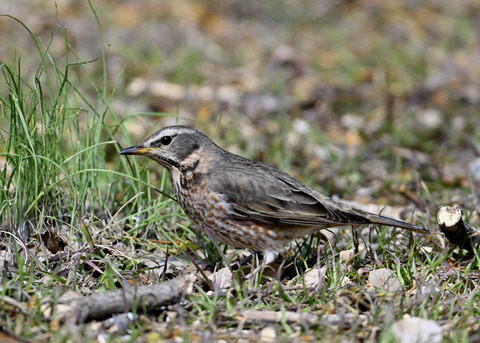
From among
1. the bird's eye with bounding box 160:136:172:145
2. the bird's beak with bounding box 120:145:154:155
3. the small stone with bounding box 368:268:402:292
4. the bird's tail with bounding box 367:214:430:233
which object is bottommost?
the small stone with bounding box 368:268:402:292

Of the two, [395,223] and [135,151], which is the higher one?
[135,151]

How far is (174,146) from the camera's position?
576cm

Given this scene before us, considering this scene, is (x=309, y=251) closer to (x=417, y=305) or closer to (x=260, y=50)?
(x=417, y=305)

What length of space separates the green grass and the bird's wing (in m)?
0.26

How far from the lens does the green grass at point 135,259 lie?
4168mm

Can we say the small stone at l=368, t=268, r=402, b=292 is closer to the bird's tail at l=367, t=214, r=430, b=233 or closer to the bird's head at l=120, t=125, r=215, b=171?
the bird's tail at l=367, t=214, r=430, b=233

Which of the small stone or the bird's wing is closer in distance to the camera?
the small stone

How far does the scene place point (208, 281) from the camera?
469cm

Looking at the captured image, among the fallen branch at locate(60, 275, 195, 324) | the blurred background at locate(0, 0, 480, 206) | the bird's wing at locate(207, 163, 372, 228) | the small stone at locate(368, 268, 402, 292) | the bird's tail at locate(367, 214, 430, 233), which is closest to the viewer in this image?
the fallen branch at locate(60, 275, 195, 324)

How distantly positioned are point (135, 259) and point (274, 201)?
1166 millimetres

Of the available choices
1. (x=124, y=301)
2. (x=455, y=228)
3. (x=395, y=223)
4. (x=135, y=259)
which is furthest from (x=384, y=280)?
(x=124, y=301)

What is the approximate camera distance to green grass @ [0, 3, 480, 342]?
4168mm

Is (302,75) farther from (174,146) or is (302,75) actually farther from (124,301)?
(124,301)

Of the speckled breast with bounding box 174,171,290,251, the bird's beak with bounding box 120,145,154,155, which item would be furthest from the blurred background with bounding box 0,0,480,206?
the speckled breast with bounding box 174,171,290,251
